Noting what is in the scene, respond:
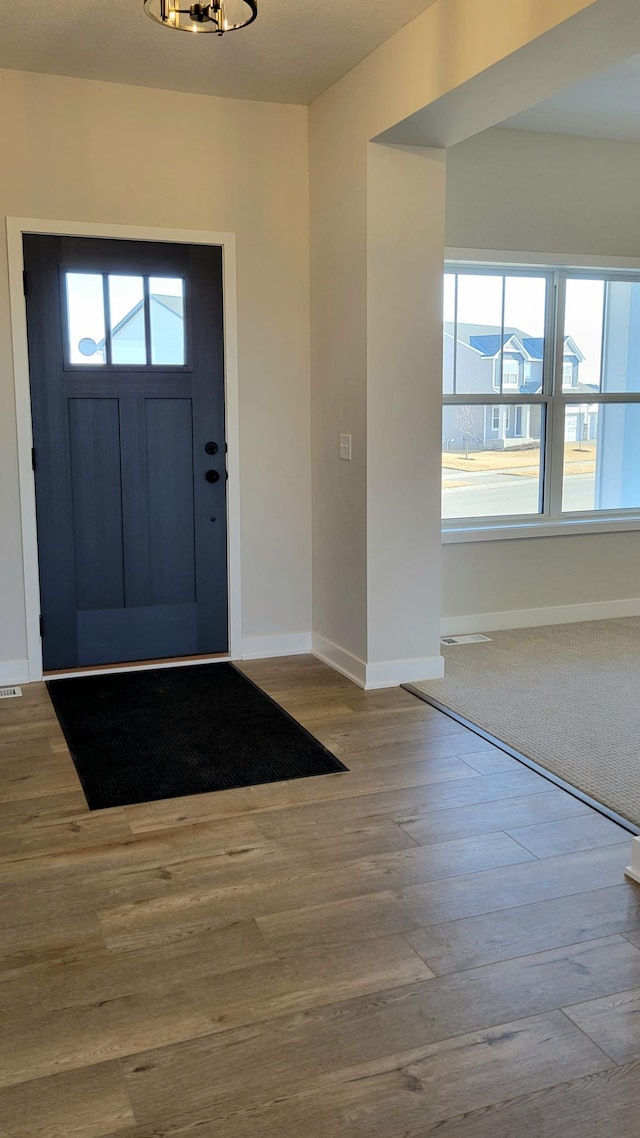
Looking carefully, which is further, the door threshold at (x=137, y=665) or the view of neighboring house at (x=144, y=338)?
the door threshold at (x=137, y=665)

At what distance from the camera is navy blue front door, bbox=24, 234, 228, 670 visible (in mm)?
4371

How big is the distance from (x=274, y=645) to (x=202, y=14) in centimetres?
304

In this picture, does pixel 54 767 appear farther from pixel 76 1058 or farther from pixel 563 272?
pixel 563 272

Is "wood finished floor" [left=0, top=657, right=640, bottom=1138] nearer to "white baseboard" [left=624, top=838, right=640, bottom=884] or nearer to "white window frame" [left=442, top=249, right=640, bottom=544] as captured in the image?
"white baseboard" [left=624, top=838, right=640, bottom=884]

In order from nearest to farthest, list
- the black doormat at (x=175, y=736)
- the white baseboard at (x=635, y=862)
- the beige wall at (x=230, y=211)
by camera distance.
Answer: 1. the white baseboard at (x=635, y=862)
2. the black doormat at (x=175, y=736)
3. the beige wall at (x=230, y=211)

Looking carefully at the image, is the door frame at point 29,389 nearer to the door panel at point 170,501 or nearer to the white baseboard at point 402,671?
the door panel at point 170,501

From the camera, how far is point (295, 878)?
2594mm

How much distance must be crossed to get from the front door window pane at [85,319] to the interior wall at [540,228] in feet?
6.29

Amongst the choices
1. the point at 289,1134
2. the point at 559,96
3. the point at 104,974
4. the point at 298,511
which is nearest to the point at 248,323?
the point at 298,511

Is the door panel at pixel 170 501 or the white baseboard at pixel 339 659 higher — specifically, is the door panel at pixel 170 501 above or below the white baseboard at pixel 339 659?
above

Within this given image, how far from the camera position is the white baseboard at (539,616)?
17.6 feet

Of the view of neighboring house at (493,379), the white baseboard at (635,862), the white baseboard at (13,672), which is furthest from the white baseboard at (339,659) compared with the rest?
the white baseboard at (635,862)

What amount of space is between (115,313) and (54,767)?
2.18 m

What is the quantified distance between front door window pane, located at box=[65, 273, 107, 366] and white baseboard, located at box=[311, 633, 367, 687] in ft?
5.82
